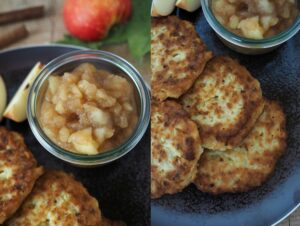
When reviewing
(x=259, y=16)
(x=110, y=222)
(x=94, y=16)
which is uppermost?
(x=259, y=16)

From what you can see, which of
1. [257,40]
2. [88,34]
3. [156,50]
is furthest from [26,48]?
[257,40]

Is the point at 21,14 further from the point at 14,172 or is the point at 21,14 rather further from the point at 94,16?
the point at 14,172

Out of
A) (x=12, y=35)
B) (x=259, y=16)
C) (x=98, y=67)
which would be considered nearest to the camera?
(x=259, y=16)

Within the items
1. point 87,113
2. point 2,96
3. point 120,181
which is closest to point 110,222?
point 120,181

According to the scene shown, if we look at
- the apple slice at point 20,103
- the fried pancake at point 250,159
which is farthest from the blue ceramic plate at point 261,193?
the apple slice at point 20,103

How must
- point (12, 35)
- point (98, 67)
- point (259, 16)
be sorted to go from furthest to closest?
point (12, 35) < point (98, 67) < point (259, 16)

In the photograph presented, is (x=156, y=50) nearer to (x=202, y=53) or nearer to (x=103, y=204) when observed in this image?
(x=202, y=53)
